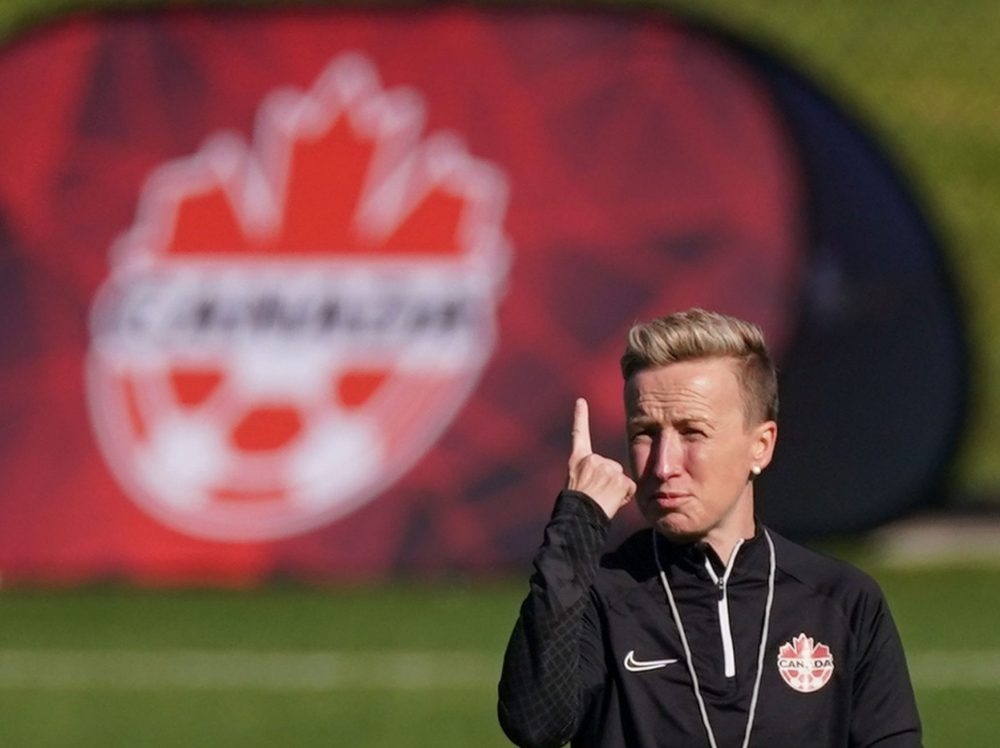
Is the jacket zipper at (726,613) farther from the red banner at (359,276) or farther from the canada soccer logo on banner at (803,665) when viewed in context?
the red banner at (359,276)

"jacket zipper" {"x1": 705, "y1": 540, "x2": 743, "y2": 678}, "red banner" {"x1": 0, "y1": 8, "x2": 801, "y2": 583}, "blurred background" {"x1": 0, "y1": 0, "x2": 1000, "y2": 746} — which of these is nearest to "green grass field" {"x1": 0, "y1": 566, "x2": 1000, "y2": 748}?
"blurred background" {"x1": 0, "y1": 0, "x2": 1000, "y2": 746}

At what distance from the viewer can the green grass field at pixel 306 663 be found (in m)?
11.6

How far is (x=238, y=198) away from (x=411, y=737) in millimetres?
5378

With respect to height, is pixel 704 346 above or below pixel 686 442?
above

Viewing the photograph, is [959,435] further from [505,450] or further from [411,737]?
[411,737]

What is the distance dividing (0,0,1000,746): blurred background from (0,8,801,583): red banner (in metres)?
0.02

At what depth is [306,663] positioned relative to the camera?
13.2 meters

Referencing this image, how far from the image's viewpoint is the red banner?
50.2ft

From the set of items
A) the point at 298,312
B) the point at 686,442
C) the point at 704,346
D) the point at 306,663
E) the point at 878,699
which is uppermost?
the point at 298,312

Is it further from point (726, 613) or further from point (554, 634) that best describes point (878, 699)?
point (554, 634)

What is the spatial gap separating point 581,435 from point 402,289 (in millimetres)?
10900

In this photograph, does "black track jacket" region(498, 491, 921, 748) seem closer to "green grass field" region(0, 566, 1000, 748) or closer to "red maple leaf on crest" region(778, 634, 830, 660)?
"red maple leaf on crest" region(778, 634, 830, 660)

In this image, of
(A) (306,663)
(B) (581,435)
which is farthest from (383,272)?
(B) (581,435)

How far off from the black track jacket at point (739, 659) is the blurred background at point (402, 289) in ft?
32.6
